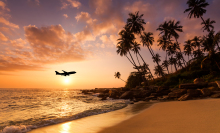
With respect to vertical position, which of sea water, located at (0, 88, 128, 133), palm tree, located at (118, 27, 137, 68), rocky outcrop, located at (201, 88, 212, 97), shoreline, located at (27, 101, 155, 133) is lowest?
sea water, located at (0, 88, 128, 133)

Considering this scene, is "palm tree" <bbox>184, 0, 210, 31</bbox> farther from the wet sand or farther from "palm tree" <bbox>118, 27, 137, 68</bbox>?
the wet sand

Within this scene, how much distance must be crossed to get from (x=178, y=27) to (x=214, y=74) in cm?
2171

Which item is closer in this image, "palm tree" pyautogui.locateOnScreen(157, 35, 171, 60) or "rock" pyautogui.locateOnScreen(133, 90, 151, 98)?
"rock" pyautogui.locateOnScreen(133, 90, 151, 98)

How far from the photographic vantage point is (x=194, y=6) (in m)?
35.0

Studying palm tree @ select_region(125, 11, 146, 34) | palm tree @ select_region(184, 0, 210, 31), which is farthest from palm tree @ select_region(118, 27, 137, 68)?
palm tree @ select_region(184, 0, 210, 31)

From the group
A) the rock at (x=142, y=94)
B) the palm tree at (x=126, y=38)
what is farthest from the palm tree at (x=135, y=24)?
the rock at (x=142, y=94)

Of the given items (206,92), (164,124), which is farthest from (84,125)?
(206,92)

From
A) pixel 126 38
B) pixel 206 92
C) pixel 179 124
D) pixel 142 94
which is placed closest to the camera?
pixel 179 124

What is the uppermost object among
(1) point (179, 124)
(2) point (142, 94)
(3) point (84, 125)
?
(1) point (179, 124)

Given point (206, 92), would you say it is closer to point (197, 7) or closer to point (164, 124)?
point (164, 124)

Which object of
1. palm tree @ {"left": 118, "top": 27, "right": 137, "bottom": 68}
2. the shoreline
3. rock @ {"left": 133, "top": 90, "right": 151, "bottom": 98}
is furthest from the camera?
palm tree @ {"left": 118, "top": 27, "right": 137, "bottom": 68}

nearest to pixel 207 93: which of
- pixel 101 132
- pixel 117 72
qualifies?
pixel 101 132

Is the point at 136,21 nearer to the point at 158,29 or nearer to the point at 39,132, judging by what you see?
the point at 158,29

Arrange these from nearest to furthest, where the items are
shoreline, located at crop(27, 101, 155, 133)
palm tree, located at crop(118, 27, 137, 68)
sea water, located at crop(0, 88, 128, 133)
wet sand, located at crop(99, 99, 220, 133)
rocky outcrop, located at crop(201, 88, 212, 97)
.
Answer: wet sand, located at crop(99, 99, 220, 133) → shoreline, located at crop(27, 101, 155, 133) → sea water, located at crop(0, 88, 128, 133) → rocky outcrop, located at crop(201, 88, 212, 97) → palm tree, located at crop(118, 27, 137, 68)
